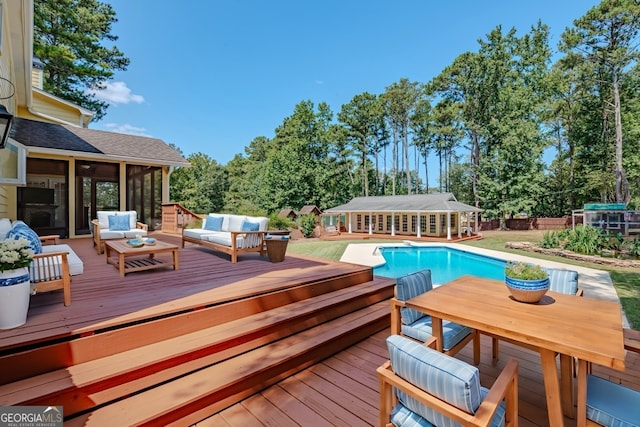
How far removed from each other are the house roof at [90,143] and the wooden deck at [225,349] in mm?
5929

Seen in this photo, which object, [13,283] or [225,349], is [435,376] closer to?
[225,349]

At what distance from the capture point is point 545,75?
23281 millimetres

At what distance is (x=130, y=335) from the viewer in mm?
2461

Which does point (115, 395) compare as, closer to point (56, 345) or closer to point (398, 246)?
point (56, 345)

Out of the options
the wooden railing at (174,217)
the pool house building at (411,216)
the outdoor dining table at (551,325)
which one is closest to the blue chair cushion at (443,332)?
the outdoor dining table at (551,325)

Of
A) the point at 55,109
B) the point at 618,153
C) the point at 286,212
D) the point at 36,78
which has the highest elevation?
the point at 36,78

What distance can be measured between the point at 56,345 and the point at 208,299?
1.19 metres

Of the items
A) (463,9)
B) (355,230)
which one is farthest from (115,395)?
(355,230)

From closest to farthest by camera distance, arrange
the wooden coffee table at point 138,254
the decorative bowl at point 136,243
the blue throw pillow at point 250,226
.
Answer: the wooden coffee table at point 138,254
the decorative bowl at point 136,243
the blue throw pillow at point 250,226

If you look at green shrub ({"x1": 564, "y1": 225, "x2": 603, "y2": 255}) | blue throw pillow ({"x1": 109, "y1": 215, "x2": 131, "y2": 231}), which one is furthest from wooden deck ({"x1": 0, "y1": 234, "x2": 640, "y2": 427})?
green shrub ({"x1": 564, "y1": 225, "x2": 603, "y2": 255})

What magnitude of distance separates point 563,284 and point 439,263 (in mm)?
9485

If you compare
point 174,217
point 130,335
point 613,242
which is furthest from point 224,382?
point 613,242

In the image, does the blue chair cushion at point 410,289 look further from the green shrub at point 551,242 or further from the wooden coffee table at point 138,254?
the green shrub at point 551,242

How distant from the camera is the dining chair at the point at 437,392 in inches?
51.9
